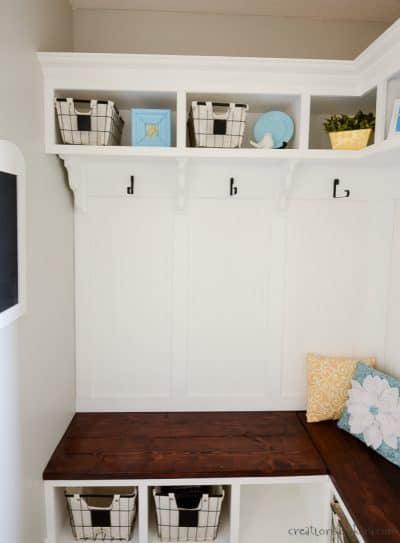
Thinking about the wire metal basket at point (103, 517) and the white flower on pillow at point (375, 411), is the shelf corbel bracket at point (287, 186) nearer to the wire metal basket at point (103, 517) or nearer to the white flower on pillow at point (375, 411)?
the white flower on pillow at point (375, 411)

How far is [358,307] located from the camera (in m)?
2.18

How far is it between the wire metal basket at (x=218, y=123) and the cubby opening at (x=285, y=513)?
154 cm

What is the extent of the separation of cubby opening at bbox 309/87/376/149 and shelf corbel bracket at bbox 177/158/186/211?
2.12 feet

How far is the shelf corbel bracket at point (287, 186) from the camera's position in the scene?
6.14 ft

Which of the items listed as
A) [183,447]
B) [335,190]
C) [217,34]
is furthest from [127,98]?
[183,447]

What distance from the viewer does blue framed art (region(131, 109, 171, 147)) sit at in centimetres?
180

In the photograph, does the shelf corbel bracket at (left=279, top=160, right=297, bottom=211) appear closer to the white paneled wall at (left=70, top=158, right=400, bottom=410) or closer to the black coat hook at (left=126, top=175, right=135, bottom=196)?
the white paneled wall at (left=70, top=158, right=400, bottom=410)

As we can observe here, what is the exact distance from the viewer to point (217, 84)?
5.75 feet

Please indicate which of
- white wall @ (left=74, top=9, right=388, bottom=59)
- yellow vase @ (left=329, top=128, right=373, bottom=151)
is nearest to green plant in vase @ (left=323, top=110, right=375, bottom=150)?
yellow vase @ (left=329, top=128, right=373, bottom=151)

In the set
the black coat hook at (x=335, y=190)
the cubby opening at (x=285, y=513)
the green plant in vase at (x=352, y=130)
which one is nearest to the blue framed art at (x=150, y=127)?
the green plant in vase at (x=352, y=130)

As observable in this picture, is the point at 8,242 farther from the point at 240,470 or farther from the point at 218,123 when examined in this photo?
the point at 240,470

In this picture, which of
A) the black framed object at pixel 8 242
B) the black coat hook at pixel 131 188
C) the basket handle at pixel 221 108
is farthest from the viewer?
the black coat hook at pixel 131 188

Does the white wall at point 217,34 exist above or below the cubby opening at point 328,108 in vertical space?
above

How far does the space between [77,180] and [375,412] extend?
169cm
